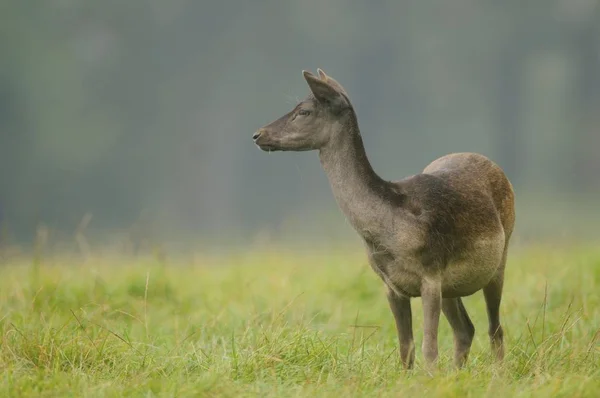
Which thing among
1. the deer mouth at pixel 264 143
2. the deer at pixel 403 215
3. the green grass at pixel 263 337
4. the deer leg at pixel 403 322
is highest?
the deer mouth at pixel 264 143

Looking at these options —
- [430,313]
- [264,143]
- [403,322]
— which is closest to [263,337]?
[403,322]

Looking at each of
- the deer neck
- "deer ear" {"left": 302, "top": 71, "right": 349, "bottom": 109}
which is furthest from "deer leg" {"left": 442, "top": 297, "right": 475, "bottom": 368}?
"deer ear" {"left": 302, "top": 71, "right": 349, "bottom": 109}

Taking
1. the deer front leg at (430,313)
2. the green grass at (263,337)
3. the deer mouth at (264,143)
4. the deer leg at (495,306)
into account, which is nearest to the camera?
the green grass at (263,337)

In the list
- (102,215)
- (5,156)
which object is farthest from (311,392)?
(5,156)

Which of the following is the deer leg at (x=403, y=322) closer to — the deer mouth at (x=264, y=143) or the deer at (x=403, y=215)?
the deer at (x=403, y=215)

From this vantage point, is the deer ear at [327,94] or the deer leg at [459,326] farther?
the deer leg at [459,326]

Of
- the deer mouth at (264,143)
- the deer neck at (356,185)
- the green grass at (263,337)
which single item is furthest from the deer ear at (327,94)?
the green grass at (263,337)

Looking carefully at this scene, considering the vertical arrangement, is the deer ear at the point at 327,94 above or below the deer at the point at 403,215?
above

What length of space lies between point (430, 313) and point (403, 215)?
59 centimetres

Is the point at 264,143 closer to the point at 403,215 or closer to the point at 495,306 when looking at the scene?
the point at 403,215

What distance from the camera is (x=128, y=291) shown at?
30.1 ft

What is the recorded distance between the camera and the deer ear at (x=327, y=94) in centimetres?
564

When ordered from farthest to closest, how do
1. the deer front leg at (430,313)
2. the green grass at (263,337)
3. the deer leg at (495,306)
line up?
the deer leg at (495,306) → the deer front leg at (430,313) → the green grass at (263,337)

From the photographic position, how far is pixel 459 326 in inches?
255
